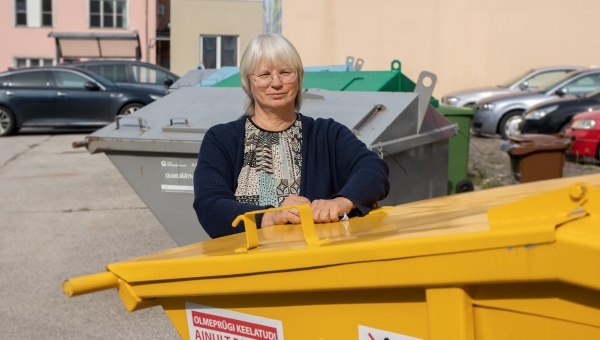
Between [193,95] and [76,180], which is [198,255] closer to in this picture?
[193,95]

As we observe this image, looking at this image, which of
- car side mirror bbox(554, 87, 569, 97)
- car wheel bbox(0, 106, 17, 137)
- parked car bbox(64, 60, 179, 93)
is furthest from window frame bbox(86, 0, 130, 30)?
car side mirror bbox(554, 87, 569, 97)

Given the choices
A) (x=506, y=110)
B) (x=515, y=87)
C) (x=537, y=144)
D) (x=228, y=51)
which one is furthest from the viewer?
(x=228, y=51)

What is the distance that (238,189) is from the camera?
288cm

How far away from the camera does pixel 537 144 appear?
8680 mm

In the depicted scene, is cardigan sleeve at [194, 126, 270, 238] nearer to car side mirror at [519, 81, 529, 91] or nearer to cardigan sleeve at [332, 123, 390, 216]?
cardigan sleeve at [332, 123, 390, 216]

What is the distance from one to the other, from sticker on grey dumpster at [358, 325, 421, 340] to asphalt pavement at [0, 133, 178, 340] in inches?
127

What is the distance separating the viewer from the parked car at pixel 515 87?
19078 mm

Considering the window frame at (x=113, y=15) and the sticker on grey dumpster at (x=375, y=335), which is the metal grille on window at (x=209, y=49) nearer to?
the window frame at (x=113, y=15)

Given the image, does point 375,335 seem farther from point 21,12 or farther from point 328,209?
point 21,12

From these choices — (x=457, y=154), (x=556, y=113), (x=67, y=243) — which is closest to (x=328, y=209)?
(x=67, y=243)

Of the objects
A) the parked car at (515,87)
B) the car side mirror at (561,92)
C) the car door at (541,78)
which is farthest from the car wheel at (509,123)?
the car door at (541,78)

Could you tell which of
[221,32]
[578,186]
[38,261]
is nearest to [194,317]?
[578,186]

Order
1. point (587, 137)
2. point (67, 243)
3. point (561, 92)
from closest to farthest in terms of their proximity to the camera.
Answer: point (67, 243) → point (587, 137) → point (561, 92)

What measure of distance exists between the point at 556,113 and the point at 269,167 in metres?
12.0
